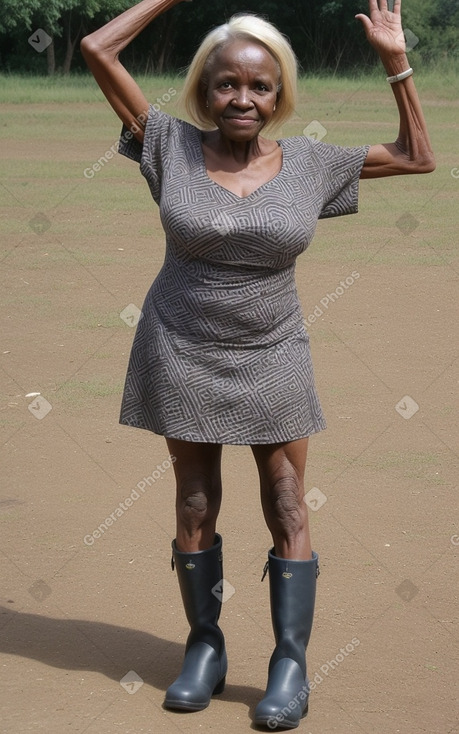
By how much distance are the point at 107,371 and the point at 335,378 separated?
141 cm

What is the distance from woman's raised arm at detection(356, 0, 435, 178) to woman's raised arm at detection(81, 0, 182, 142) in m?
0.59

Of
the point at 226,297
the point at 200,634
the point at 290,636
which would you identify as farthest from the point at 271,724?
the point at 226,297

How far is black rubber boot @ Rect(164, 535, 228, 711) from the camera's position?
11.2ft

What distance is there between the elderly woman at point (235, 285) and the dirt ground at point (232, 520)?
1.18 ft

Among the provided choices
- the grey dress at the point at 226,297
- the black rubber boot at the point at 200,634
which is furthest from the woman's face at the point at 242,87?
the black rubber boot at the point at 200,634

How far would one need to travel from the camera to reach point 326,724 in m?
3.38

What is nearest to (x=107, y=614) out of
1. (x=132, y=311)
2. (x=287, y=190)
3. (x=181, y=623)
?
(x=181, y=623)

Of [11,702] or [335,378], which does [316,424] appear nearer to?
[11,702]

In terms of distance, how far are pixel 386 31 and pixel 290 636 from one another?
1.74 m

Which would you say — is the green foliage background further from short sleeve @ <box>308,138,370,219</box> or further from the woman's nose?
the woman's nose

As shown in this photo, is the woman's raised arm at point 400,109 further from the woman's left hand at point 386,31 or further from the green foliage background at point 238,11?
the green foliage background at point 238,11

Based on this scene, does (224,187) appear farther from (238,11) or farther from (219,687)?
(238,11)

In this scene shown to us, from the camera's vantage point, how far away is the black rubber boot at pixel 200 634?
11.2ft

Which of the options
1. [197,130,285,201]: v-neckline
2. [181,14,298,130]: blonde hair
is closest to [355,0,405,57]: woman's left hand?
[181,14,298,130]: blonde hair
